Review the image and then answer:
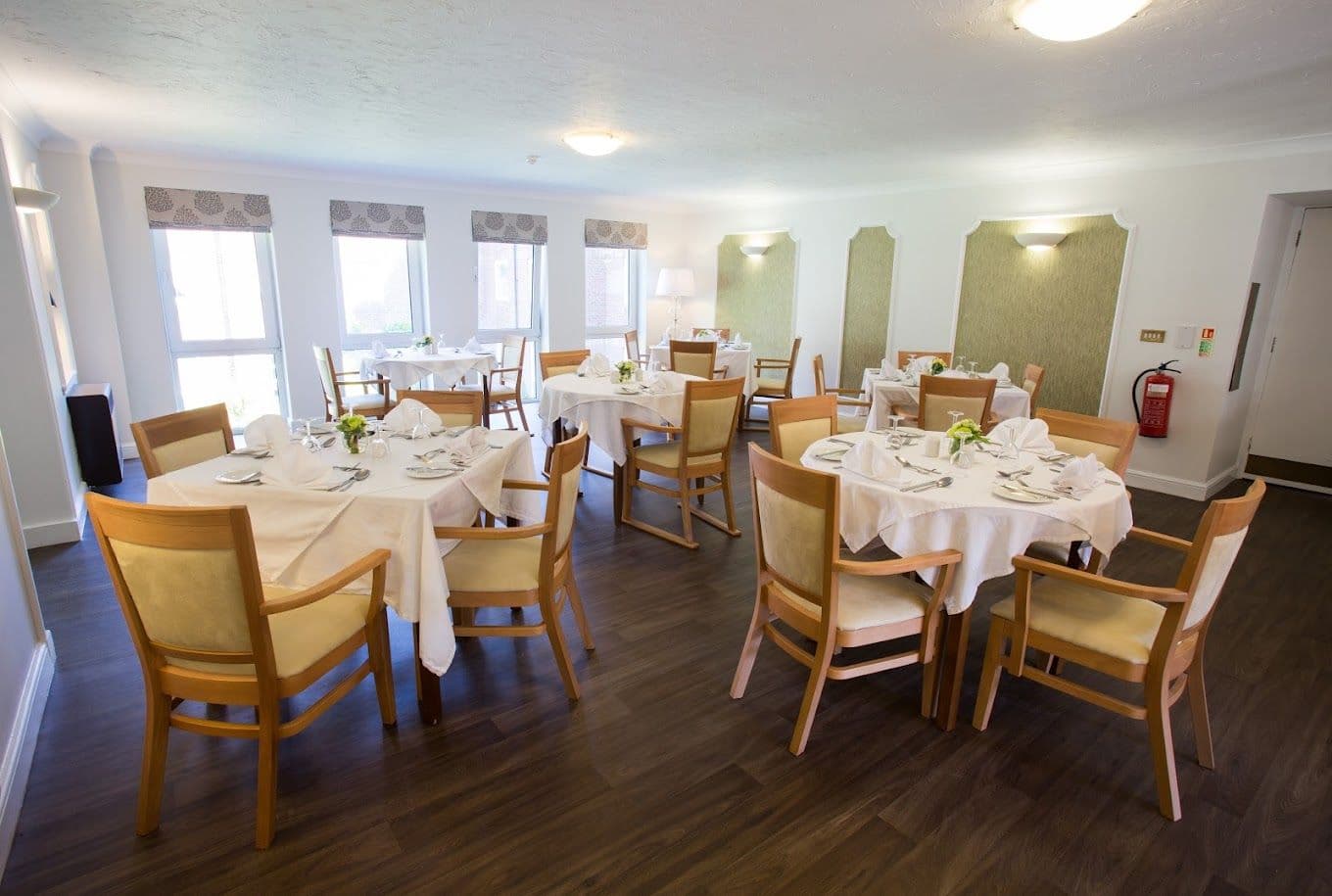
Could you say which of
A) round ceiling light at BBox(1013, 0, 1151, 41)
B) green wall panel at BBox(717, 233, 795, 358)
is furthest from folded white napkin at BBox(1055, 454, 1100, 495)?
green wall panel at BBox(717, 233, 795, 358)

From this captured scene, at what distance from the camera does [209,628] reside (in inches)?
67.3

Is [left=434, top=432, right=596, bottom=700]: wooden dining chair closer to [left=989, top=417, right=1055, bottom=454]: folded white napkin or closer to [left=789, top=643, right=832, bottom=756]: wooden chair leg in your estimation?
[left=789, top=643, right=832, bottom=756]: wooden chair leg

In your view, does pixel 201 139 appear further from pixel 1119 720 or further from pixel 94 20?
pixel 1119 720

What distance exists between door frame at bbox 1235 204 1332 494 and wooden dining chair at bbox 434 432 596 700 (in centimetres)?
602

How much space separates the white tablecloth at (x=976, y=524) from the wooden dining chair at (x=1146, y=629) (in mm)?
125

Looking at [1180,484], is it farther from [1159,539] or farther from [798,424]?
[798,424]

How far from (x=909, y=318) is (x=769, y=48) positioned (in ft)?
15.0

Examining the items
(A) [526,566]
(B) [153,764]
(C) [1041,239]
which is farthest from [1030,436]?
(C) [1041,239]

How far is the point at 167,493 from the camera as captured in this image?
227cm

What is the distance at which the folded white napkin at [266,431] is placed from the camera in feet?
8.03

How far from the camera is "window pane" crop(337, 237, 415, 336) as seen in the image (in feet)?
22.9

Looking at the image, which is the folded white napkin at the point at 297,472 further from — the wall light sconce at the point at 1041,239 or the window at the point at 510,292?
the wall light sconce at the point at 1041,239

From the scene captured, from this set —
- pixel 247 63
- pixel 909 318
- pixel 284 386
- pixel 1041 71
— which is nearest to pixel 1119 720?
pixel 1041 71

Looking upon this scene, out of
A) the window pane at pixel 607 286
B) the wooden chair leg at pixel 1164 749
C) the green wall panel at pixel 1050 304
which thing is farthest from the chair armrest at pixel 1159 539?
the window pane at pixel 607 286
